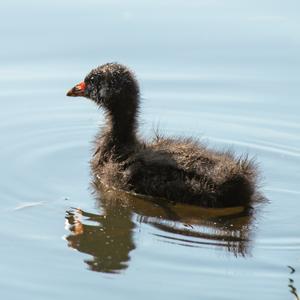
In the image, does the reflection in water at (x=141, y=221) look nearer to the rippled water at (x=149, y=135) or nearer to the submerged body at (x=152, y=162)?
the rippled water at (x=149, y=135)

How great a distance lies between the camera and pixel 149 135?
36.2ft

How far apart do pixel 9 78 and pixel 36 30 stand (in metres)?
1.31

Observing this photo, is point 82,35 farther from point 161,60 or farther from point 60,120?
point 60,120

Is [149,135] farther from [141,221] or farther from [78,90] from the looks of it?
[141,221]

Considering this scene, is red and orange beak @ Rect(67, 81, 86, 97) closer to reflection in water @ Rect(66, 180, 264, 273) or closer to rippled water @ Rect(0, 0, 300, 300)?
rippled water @ Rect(0, 0, 300, 300)

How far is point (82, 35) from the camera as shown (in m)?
13.7

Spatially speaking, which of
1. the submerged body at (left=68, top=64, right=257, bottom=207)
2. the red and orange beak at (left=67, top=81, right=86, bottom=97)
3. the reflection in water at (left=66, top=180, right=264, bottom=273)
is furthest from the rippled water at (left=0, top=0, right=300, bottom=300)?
the red and orange beak at (left=67, top=81, right=86, bottom=97)

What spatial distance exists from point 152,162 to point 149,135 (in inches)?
50.8

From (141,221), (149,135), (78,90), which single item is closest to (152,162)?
(141,221)

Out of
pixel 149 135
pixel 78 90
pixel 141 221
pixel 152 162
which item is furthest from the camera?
pixel 78 90

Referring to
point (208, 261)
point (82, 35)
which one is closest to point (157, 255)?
point (208, 261)

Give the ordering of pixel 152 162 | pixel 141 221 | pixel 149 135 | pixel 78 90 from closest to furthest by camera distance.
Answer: pixel 141 221, pixel 152 162, pixel 149 135, pixel 78 90

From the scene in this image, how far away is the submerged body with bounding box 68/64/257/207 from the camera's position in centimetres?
950

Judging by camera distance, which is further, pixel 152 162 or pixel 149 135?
pixel 149 135
